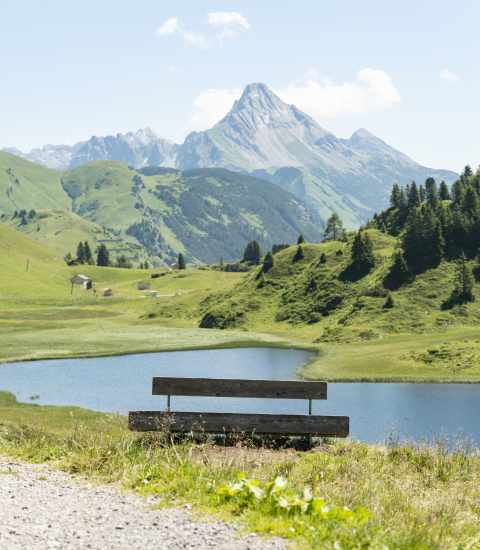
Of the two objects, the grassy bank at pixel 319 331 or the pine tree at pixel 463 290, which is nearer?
the grassy bank at pixel 319 331

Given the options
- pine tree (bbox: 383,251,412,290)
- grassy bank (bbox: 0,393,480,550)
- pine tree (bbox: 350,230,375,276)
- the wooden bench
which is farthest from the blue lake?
pine tree (bbox: 350,230,375,276)

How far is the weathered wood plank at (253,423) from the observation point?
2111 cm

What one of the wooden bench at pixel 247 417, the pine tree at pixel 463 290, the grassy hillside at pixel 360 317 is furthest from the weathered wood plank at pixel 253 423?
the pine tree at pixel 463 290

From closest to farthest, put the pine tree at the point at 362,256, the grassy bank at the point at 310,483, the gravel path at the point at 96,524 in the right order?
the gravel path at the point at 96,524 → the grassy bank at the point at 310,483 → the pine tree at the point at 362,256

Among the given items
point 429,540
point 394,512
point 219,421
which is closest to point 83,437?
point 219,421

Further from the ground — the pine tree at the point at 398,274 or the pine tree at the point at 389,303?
the pine tree at the point at 398,274

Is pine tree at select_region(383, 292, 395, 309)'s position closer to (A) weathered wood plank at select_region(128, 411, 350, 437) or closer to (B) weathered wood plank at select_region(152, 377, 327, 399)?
(A) weathered wood plank at select_region(128, 411, 350, 437)

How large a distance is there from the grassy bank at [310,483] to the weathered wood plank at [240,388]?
1.64m

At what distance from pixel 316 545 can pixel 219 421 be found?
9484mm

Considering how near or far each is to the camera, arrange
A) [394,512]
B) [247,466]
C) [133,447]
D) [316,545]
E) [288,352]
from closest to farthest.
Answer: [316,545] → [394,512] → [247,466] → [133,447] → [288,352]

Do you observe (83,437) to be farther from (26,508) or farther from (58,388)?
(58,388)

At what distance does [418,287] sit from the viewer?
156125mm

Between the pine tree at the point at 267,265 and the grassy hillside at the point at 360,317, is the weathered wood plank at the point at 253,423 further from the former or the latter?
the pine tree at the point at 267,265

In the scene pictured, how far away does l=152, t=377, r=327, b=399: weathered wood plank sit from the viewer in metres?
21.2
